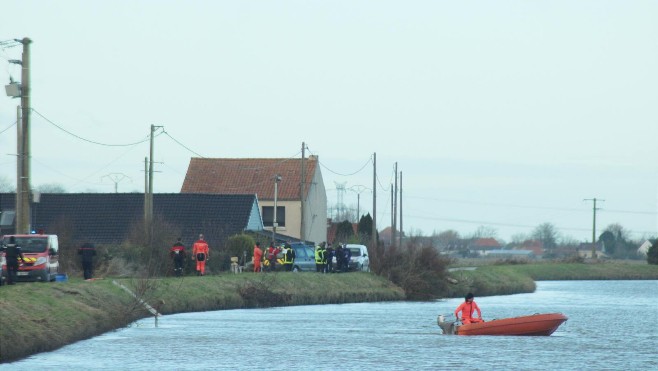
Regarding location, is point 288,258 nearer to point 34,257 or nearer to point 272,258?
point 272,258

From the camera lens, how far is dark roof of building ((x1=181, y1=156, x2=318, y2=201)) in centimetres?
9738

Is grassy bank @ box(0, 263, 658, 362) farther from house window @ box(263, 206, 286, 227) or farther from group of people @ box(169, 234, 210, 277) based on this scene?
house window @ box(263, 206, 286, 227)

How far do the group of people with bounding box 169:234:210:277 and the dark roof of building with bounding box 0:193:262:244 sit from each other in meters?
21.5

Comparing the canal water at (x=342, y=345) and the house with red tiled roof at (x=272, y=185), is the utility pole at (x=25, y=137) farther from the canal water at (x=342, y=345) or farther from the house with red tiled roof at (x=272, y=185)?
the house with red tiled roof at (x=272, y=185)

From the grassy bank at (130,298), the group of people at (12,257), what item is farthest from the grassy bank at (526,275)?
the group of people at (12,257)

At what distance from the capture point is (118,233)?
8050 centimetres

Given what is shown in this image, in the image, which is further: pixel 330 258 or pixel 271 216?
pixel 271 216

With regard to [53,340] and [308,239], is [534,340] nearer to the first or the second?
[53,340]

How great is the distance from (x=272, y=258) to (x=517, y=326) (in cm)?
2065

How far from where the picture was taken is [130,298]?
149 ft

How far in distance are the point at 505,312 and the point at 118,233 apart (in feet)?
98.8

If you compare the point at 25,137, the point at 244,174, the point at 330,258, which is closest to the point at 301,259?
the point at 330,258

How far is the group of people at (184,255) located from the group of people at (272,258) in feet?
14.9

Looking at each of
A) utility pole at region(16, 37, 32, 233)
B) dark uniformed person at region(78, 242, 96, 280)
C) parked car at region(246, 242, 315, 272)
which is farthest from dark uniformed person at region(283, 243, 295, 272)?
utility pole at region(16, 37, 32, 233)
